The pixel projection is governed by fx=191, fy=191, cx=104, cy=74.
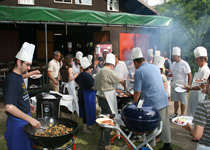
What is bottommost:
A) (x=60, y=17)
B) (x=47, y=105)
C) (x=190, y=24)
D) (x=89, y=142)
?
(x=89, y=142)

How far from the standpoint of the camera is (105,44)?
39.3 ft

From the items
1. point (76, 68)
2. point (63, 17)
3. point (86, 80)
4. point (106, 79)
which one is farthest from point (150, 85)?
point (63, 17)

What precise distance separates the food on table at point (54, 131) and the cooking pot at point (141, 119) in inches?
33.6

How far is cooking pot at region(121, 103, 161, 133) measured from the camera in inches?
89.8

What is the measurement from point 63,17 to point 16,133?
511 centimetres

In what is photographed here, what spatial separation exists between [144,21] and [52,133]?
711 cm

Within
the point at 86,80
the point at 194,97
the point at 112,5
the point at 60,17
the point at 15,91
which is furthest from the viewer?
the point at 112,5

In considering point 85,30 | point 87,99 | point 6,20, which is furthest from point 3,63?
point 87,99

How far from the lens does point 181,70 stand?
538cm

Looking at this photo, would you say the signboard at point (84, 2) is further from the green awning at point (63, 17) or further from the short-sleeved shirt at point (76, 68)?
the short-sleeved shirt at point (76, 68)

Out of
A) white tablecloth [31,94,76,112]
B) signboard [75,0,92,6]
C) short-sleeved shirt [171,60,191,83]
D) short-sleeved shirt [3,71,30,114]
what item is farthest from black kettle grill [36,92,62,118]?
signboard [75,0,92,6]

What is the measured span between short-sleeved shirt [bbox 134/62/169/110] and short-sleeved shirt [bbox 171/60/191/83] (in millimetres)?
2168

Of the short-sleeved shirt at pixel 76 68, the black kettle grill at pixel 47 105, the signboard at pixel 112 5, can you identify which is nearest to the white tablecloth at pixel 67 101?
the black kettle grill at pixel 47 105

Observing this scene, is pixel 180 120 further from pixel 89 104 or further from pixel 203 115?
pixel 89 104
